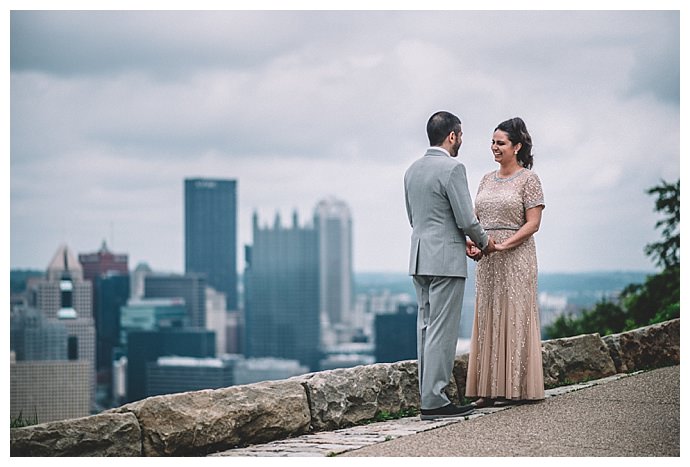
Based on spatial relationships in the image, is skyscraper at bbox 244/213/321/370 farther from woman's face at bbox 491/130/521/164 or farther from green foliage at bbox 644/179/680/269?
woman's face at bbox 491/130/521/164

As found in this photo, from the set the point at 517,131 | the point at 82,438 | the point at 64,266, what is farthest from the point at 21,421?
the point at 64,266

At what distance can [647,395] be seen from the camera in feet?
21.2

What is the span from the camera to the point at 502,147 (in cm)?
616

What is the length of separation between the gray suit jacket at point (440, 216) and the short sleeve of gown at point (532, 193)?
0.53 m

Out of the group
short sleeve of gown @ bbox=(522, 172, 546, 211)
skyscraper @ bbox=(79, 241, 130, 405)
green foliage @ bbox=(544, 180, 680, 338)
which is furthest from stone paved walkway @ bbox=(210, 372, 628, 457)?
skyscraper @ bbox=(79, 241, 130, 405)

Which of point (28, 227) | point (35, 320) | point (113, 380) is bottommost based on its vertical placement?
point (113, 380)

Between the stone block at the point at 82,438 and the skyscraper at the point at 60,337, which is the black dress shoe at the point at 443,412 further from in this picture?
the skyscraper at the point at 60,337

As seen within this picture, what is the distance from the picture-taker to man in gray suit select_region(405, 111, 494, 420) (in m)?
5.64

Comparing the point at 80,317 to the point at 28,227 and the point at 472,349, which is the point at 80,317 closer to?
the point at 28,227

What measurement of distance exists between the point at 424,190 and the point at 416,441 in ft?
4.60

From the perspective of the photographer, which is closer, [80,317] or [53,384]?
[53,384]

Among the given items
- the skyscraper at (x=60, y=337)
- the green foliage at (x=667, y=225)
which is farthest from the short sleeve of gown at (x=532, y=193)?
the skyscraper at (x=60, y=337)

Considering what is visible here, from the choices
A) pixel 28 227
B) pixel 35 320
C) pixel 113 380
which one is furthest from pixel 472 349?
pixel 28 227

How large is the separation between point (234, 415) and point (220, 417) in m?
0.09
